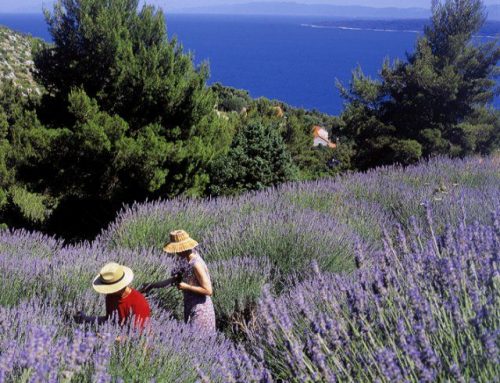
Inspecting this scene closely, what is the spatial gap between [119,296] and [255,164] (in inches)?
288

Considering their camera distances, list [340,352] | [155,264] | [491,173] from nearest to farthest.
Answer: [340,352] < [155,264] < [491,173]

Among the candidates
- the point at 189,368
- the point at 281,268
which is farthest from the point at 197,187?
the point at 189,368

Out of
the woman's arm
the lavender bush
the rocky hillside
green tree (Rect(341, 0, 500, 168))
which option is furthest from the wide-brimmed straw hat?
the rocky hillside

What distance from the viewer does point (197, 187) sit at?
1207cm

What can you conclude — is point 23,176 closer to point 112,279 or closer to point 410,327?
point 112,279

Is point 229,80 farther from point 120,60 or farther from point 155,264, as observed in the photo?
point 155,264

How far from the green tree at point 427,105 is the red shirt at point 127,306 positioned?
14.4 meters

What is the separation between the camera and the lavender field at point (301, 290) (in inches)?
85.7

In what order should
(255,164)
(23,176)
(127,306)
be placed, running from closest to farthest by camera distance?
(127,306), (255,164), (23,176)

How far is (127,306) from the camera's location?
11.2ft

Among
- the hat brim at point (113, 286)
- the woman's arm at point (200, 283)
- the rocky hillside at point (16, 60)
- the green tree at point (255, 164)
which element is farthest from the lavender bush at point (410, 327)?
the rocky hillside at point (16, 60)

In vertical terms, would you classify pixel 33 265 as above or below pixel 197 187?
above

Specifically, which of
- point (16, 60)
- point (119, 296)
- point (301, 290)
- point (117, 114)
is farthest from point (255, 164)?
point (16, 60)

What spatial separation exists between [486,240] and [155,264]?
2.55 meters
